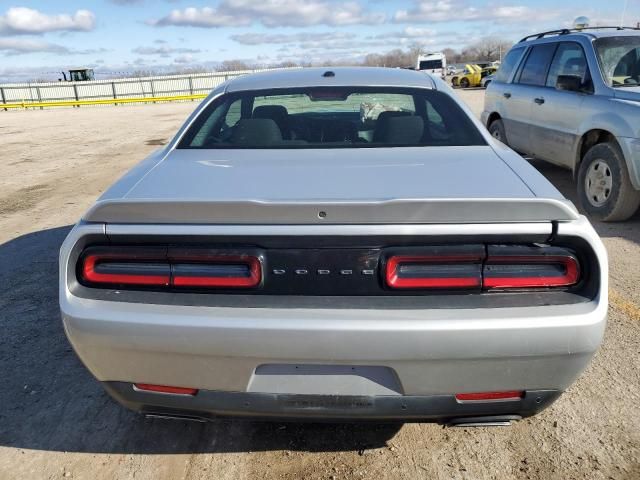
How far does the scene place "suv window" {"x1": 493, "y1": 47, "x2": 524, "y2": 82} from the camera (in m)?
7.27

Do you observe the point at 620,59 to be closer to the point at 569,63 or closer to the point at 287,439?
the point at 569,63

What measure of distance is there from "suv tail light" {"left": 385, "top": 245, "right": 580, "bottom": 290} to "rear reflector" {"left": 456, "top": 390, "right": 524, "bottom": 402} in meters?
0.39

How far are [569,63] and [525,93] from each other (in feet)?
2.58

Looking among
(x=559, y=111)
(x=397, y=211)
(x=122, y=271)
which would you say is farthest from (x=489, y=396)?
(x=559, y=111)

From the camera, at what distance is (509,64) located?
24.5 ft

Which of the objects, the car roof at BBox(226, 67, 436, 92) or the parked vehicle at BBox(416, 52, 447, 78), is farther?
the parked vehicle at BBox(416, 52, 447, 78)

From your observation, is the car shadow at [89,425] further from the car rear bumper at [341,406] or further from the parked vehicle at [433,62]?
the parked vehicle at [433,62]

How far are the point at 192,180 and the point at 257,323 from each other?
2.44 ft

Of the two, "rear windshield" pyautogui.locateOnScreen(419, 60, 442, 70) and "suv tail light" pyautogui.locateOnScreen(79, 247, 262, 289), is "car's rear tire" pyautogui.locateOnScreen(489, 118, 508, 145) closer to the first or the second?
"suv tail light" pyautogui.locateOnScreen(79, 247, 262, 289)

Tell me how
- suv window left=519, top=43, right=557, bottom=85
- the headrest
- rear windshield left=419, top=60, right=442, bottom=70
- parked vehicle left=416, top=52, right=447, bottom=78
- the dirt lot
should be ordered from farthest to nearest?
1. rear windshield left=419, top=60, right=442, bottom=70
2. parked vehicle left=416, top=52, right=447, bottom=78
3. suv window left=519, top=43, right=557, bottom=85
4. the headrest
5. the dirt lot

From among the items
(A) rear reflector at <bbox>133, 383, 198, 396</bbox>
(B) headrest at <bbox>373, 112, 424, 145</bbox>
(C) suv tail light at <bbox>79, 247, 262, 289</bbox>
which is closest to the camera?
(C) suv tail light at <bbox>79, 247, 262, 289</bbox>

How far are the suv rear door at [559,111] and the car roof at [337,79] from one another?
3.00 metres

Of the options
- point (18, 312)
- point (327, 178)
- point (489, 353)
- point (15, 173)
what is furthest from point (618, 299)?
point (15, 173)

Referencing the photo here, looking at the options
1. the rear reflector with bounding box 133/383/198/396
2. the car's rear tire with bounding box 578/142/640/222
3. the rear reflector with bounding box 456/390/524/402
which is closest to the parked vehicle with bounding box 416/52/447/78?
the car's rear tire with bounding box 578/142/640/222
